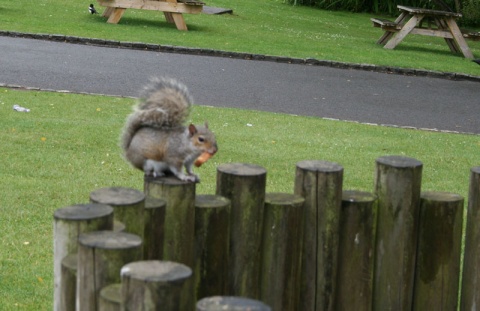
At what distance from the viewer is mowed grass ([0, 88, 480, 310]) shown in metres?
5.57

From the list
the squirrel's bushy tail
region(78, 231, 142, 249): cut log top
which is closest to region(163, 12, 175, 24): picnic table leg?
the squirrel's bushy tail

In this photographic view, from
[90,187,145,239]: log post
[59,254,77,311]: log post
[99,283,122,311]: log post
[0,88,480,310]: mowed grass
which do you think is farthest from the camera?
[0,88,480,310]: mowed grass

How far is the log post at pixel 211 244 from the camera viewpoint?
3.39 m

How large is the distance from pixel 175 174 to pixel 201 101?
26.6 feet

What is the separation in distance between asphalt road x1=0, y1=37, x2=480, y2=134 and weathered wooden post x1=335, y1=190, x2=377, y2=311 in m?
7.61

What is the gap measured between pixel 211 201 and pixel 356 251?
0.70 m

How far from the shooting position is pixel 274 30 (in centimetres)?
2109

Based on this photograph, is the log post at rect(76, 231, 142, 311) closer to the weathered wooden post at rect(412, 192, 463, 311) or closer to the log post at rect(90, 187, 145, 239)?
the log post at rect(90, 187, 145, 239)

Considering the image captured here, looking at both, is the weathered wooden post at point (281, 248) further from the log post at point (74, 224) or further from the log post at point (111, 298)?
the log post at point (111, 298)

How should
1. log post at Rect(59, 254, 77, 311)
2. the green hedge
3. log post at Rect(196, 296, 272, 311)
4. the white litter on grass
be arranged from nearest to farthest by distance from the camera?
1. log post at Rect(196, 296, 272, 311)
2. log post at Rect(59, 254, 77, 311)
3. the white litter on grass
4. the green hedge

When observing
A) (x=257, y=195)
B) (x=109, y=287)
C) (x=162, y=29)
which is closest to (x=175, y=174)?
(x=257, y=195)

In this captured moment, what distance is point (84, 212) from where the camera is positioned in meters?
2.99

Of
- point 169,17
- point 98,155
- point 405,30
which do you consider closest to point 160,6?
point 169,17

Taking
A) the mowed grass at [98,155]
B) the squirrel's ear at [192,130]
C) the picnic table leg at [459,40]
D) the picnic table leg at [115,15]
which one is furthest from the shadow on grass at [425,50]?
the squirrel's ear at [192,130]
